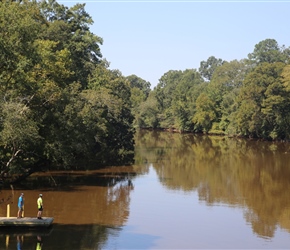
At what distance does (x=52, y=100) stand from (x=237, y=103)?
70.0m

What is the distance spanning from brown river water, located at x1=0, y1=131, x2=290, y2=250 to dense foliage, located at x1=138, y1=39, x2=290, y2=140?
3506 cm

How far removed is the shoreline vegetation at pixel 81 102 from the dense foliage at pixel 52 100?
2.6 inches

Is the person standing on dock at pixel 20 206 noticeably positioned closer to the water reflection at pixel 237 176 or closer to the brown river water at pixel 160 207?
the brown river water at pixel 160 207

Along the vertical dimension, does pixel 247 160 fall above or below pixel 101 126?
below

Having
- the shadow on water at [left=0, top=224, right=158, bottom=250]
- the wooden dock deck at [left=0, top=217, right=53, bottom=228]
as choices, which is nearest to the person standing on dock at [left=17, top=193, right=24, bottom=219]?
the wooden dock deck at [left=0, top=217, right=53, bottom=228]

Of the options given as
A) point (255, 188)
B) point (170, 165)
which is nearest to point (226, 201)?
point (255, 188)

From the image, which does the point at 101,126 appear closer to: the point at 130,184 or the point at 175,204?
the point at 130,184

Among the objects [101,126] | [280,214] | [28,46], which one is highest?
[28,46]

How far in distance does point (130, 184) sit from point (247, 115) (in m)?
53.8

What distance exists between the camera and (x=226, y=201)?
34656 mm

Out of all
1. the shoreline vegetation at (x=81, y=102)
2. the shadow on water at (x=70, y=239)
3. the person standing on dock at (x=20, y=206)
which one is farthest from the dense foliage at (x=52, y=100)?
the shadow on water at (x=70, y=239)

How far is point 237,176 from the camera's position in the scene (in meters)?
46.9

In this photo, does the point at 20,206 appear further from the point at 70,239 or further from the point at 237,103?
the point at 237,103

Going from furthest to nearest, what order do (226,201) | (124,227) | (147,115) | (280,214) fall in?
(147,115), (226,201), (280,214), (124,227)
